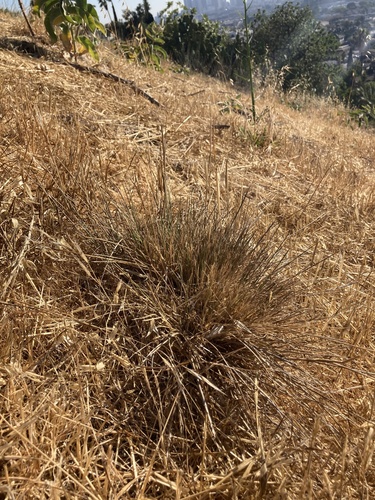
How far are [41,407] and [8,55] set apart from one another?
2.89 meters

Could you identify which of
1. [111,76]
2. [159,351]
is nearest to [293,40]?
[111,76]

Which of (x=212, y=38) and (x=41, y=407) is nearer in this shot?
(x=41, y=407)

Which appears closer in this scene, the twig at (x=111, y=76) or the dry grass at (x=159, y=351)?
the dry grass at (x=159, y=351)

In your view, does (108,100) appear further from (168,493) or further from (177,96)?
(168,493)

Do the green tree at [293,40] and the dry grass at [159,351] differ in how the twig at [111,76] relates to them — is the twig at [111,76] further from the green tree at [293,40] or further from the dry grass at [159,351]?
the green tree at [293,40]

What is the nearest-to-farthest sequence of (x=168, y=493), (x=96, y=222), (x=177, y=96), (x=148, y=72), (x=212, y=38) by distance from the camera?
1. (x=168, y=493)
2. (x=96, y=222)
3. (x=177, y=96)
4. (x=148, y=72)
5. (x=212, y=38)

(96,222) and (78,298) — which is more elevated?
(96,222)

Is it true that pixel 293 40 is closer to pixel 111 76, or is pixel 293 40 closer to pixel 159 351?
pixel 111 76

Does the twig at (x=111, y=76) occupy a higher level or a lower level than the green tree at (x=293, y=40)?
higher

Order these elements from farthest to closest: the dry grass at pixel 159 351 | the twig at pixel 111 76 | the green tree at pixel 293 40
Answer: the green tree at pixel 293 40 < the twig at pixel 111 76 < the dry grass at pixel 159 351

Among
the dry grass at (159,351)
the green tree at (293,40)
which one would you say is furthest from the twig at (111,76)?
the green tree at (293,40)

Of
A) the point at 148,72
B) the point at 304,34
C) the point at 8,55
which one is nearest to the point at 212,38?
the point at 148,72

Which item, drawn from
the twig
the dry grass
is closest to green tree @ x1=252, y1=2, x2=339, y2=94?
the twig

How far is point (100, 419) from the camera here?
1.04 metres
